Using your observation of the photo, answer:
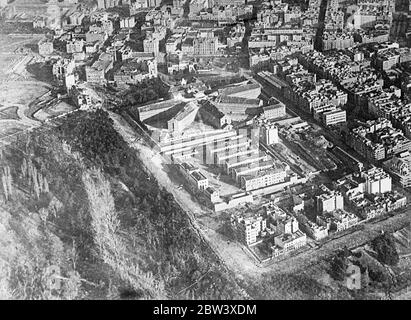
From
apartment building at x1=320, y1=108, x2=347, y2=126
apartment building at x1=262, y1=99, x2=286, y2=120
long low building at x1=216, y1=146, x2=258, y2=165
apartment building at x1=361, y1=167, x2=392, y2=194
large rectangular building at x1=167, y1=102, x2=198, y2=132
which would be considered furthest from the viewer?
apartment building at x1=262, y1=99, x2=286, y2=120

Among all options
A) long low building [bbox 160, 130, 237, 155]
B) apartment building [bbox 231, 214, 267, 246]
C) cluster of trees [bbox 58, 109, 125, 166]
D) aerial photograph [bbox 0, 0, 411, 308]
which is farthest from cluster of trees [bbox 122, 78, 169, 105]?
apartment building [bbox 231, 214, 267, 246]

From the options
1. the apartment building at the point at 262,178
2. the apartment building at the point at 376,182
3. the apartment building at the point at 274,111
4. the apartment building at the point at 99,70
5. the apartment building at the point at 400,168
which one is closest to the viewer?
the apartment building at the point at 376,182

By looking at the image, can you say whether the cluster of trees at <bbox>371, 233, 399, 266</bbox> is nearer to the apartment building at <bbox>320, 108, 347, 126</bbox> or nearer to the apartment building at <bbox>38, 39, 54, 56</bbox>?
the apartment building at <bbox>320, 108, 347, 126</bbox>

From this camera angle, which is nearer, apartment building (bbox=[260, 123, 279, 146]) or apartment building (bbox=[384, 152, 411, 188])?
apartment building (bbox=[384, 152, 411, 188])

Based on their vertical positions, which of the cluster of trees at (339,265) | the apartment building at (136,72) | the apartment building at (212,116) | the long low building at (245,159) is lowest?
the cluster of trees at (339,265)

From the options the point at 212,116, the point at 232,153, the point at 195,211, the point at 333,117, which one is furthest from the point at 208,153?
the point at 333,117

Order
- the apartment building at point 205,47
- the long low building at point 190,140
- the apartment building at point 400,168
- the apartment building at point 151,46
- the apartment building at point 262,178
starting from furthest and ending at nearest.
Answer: the apartment building at point 151,46 < the apartment building at point 205,47 < the long low building at point 190,140 < the apartment building at point 400,168 < the apartment building at point 262,178

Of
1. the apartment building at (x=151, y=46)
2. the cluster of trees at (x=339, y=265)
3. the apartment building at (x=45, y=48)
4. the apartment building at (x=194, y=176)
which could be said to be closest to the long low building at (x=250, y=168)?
the apartment building at (x=194, y=176)

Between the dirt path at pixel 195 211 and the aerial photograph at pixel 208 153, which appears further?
the dirt path at pixel 195 211

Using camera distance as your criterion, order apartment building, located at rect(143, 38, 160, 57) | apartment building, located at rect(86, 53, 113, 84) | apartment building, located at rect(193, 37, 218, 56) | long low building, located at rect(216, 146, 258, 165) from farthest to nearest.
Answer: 1. apartment building, located at rect(143, 38, 160, 57)
2. apartment building, located at rect(193, 37, 218, 56)
3. apartment building, located at rect(86, 53, 113, 84)
4. long low building, located at rect(216, 146, 258, 165)

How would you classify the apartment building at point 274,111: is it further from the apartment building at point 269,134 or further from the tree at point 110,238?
the tree at point 110,238
